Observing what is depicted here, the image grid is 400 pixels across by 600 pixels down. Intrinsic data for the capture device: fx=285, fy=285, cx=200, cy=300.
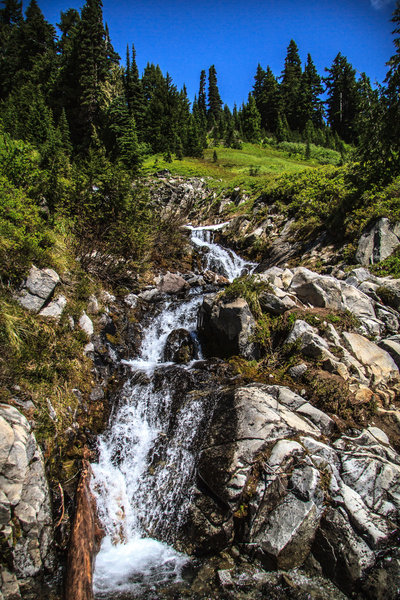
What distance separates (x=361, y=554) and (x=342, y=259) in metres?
11.0

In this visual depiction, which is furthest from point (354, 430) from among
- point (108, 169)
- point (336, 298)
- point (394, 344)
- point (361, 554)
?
point (108, 169)

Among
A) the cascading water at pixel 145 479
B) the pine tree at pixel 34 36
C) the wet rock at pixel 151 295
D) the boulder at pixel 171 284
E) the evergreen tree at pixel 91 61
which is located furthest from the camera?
the pine tree at pixel 34 36

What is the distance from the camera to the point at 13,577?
407cm

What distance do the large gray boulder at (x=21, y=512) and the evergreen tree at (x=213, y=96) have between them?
99.1 m

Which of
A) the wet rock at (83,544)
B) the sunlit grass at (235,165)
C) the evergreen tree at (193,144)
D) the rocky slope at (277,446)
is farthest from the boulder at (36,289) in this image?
the evergreen tree at (193,144)

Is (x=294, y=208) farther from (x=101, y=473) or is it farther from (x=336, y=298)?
(x=101, y=473)

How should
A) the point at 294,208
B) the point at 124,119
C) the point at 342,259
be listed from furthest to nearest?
the point at 124,119, the point at 294,208, the point at 342,259

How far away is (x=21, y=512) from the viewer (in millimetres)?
4398

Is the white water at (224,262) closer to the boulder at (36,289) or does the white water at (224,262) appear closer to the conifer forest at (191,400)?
the conifer forest at (191,400)

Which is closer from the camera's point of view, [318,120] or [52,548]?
[52,548]

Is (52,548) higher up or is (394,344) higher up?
(394,344)

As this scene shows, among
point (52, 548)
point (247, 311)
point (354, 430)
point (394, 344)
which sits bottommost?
point (52, 548)

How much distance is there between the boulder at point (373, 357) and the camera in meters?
7.13

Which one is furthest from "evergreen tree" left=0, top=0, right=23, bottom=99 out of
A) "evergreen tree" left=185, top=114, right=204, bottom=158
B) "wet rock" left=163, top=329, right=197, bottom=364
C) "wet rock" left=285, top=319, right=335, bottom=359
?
"wet rock" left=285, top=319, right=335, bottom=359
